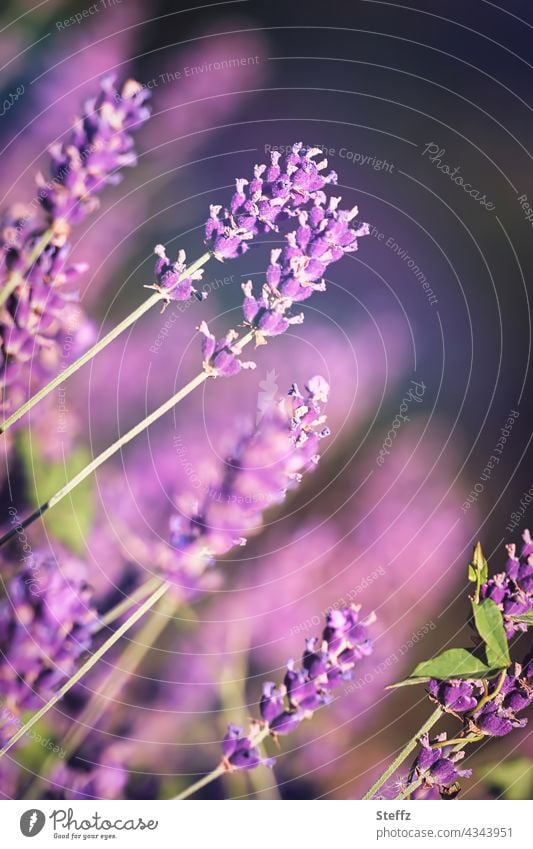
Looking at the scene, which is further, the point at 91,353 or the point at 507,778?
the point at 507,778

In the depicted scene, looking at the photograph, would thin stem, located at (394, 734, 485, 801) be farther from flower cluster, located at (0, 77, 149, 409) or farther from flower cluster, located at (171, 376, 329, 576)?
flower cluster, located at (0, 77, 149, 409)

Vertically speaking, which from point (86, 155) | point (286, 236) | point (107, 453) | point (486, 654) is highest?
point (86, 155)

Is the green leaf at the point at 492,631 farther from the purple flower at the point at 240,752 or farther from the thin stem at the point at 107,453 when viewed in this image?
the thin stem at the point at 107,453

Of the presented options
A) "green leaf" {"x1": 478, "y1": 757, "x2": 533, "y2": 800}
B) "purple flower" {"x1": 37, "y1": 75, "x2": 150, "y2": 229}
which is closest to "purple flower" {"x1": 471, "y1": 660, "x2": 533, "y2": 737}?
"green leaf" {"x1": 478, "y1": 757, "x2": 533, "y2": 800}

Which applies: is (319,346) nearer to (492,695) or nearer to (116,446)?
(116,446)

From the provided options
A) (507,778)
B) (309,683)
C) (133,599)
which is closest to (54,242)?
(133,599)
